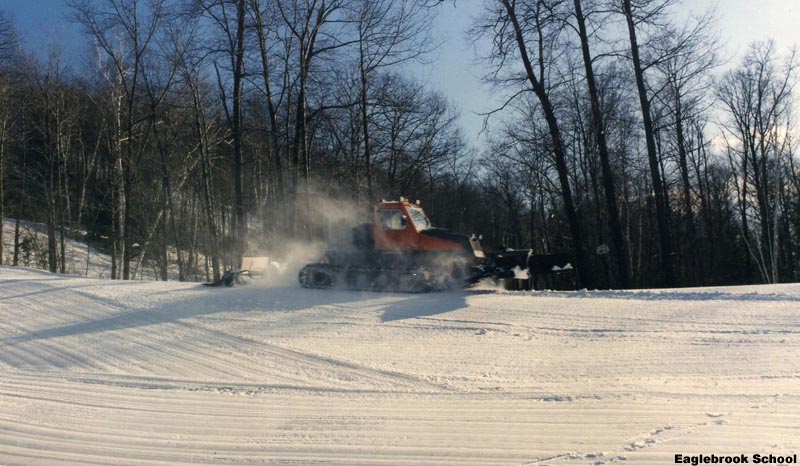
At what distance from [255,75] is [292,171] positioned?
4237mm

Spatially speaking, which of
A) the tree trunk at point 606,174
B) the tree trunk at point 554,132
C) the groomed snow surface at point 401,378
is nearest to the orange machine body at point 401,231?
the groomed snow surface at point 401,378

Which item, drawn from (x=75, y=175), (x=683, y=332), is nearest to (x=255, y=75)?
(x=683, y=332)

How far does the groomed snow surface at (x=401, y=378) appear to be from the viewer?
14.4ft

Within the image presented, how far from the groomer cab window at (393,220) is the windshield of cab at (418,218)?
0.22 m

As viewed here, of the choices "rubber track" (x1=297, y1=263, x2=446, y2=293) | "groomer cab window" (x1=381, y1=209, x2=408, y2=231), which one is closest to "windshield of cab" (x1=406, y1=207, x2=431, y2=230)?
"groomer cab window" (x1=381, y1=209, x2=408, y2=231)

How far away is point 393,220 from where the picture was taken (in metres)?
12.9

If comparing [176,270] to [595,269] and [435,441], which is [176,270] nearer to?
[595,269]

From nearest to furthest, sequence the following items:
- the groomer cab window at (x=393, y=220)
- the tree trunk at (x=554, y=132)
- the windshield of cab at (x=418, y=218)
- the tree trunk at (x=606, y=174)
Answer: the groomer cab window at (x=393, y=220) < the windshield of cab at (x=418, y=218) < the tree trunk at (x=606, y=174) < the tree trunk at (x=554, y=132)

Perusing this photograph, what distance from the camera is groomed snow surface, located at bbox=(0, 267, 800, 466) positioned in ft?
14.4

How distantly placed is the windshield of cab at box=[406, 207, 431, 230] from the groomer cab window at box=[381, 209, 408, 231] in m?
0.22

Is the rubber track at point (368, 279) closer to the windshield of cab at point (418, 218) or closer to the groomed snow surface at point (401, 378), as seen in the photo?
the groomed snow surface at point (401, 378)

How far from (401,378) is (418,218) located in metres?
7.04

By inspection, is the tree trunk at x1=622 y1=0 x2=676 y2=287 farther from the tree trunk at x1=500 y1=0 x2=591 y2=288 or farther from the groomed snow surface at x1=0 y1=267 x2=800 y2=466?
the groomed snow surface at x1=0 y1=267 x2=800 y2=466

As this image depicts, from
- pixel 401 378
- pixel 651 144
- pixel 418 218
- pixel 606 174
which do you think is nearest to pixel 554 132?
pixel 606 174
